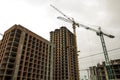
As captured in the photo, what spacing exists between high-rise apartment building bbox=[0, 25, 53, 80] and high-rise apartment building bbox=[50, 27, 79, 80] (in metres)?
25.5

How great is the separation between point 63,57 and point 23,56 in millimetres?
52333

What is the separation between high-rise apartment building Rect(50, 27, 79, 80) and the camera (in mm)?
98562

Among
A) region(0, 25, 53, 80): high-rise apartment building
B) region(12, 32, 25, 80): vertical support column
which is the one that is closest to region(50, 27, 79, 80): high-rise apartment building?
region(0, 25, 53, 80): high-rise apartment building

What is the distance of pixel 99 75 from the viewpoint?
288ft

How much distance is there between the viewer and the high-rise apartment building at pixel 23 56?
54.6 metres

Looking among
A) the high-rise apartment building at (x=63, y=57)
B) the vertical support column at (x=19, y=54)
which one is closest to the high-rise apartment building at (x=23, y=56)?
the vertical support column at (x=19, y=54)

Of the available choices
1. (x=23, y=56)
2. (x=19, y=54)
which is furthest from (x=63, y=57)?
(x=19, y=54)

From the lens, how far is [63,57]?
107 metres

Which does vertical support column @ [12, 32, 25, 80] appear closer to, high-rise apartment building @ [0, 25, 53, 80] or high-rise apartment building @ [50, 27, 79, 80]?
high-rise apartment building @ [0, 25, 53, 80]

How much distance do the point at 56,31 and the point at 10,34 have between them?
6868 centimetres

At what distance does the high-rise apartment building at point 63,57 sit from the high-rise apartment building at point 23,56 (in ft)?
83.8

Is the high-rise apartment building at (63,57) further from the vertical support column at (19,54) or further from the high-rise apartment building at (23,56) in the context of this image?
the vertical support column at (19,54)

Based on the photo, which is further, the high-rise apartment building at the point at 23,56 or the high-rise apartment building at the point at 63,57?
the high-rise apartment building at the point at 63,57

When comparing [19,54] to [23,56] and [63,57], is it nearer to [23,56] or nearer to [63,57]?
[23,56]
